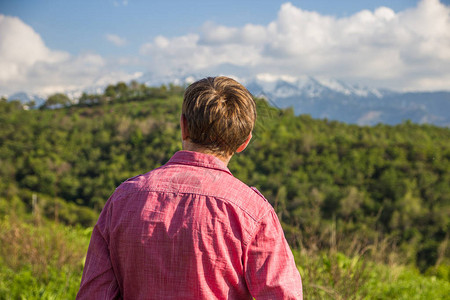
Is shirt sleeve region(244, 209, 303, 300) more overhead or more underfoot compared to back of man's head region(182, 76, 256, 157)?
more underfoot

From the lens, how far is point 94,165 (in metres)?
34.9

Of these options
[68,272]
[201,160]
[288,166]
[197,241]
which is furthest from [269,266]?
[288,166]

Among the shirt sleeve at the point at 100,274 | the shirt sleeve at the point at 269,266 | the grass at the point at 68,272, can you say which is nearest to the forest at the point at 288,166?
the grass at the point at 68,272

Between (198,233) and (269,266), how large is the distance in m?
0.22

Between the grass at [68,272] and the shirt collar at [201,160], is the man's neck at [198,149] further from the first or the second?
the grass at [68,272]

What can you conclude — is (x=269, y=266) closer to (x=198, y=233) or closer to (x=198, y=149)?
(x=198, y=233)

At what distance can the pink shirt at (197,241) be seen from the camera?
100cm

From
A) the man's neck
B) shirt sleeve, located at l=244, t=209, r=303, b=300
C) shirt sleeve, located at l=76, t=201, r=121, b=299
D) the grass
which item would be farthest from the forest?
shirt sleeve, located at l=76, t=201, r=121, b=299

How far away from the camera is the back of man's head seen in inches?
42.2

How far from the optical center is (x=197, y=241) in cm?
100

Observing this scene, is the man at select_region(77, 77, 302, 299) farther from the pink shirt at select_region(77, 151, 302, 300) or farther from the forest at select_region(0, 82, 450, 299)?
the forest at select_region(0, 82, 450, 299)

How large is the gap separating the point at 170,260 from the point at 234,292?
0.22 metres

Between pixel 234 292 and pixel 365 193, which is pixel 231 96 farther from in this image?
pixel 365 193

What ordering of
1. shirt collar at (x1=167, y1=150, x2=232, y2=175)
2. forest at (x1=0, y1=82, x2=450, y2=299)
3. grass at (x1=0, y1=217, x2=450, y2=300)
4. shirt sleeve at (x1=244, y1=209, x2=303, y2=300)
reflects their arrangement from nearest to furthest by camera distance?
shirt sleeve at (x1=244, y1=209, x2=303, y2=300), shirt collar at (x1=167, y1=150, x2=232, y2=175), grass at (x1=0, y1=217, x2=450, y2=300), forest at (x1=0, y1=82, x2=450, y2=299)
